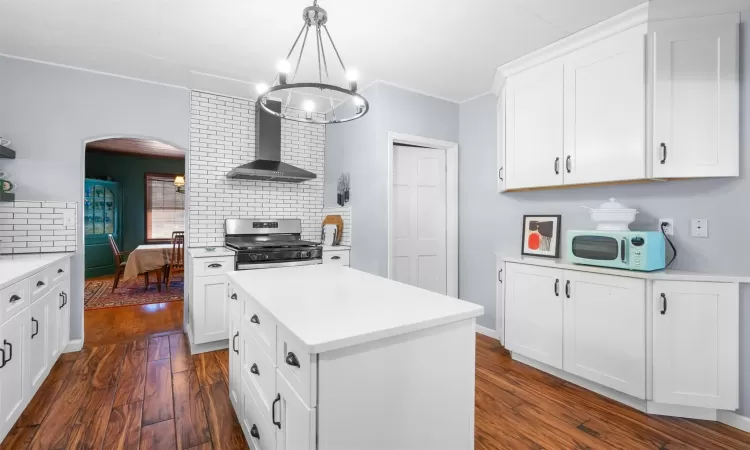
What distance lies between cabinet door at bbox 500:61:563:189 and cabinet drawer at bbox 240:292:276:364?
2424 mm

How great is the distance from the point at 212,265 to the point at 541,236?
9.92 feet

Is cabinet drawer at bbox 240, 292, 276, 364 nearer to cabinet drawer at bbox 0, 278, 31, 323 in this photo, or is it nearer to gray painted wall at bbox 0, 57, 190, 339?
cabinet drawer at bbox 0, 278, 31, 323

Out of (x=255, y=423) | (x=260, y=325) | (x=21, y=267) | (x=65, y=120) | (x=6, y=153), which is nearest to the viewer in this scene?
(x=260, y=325)

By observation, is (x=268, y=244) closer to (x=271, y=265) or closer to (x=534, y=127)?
(x=271, y=265)

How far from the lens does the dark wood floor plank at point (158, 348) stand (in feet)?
10.4

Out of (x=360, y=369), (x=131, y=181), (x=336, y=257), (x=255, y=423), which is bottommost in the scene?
(x=255, y=423)

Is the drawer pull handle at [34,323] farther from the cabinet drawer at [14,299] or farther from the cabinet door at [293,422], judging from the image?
the cabinet door at [293,422]

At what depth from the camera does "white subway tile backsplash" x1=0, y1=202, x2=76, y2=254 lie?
3031 millimetres

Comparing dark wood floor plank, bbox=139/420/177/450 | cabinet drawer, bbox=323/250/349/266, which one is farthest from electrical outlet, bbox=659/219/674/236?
dark wood floor plank, bbox=139/420/177/450

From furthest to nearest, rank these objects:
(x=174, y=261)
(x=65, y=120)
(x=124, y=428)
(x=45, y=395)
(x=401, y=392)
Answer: (x=174, y=261) → (x=65, y=120) → (x=45, y=395) → (x=124, y=428) → (x=401, y=392)

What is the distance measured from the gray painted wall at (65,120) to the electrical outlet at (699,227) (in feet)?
14.8

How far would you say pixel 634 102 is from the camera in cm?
238

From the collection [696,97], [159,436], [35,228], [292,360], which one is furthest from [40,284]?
[696,97]

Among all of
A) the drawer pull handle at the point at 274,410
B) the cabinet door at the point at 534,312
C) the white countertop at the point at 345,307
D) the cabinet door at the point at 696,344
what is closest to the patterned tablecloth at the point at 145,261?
the white countertop at the point at 345,307
